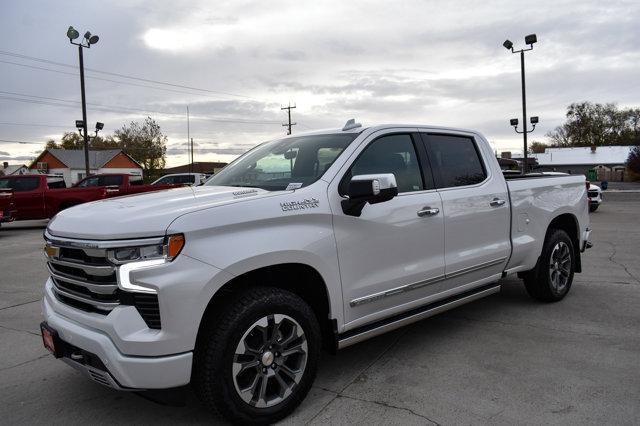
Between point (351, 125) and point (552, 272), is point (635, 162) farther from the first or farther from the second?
point (351, 125)

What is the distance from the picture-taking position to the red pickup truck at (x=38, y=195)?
1586cm

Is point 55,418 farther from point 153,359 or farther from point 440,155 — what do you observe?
point 440,155

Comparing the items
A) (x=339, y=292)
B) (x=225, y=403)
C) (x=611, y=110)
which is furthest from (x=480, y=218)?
(x=611, y=110)

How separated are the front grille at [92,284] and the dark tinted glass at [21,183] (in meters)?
15.0

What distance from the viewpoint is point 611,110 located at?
8844 centimetres

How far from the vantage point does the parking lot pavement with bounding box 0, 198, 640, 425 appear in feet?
10.4

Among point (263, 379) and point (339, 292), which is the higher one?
point (339, 292)

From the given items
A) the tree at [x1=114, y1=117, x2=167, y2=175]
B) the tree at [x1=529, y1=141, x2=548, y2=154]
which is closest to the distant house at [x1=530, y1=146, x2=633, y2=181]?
the tree at [x1=529, y1=141, x2=548, y2=154]

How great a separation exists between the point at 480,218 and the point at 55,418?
353 centimetres

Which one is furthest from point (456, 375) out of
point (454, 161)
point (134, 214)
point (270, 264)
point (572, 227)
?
point (572, 227)

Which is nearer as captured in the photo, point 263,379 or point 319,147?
point 263,379

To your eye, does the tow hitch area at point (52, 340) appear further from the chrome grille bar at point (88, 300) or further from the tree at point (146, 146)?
the tree at point (146, 146)

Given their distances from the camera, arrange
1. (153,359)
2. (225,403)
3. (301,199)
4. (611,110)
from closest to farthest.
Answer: (153,359)
(225,403)
(301,199)
(611,110)

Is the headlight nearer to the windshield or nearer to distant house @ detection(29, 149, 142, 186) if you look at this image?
the windshield
